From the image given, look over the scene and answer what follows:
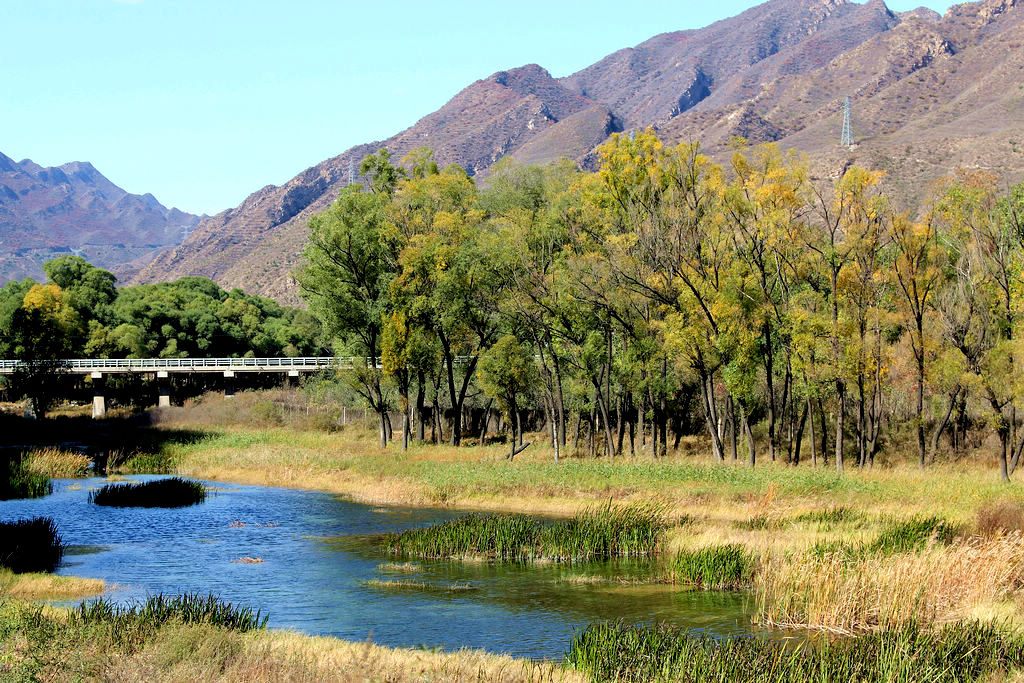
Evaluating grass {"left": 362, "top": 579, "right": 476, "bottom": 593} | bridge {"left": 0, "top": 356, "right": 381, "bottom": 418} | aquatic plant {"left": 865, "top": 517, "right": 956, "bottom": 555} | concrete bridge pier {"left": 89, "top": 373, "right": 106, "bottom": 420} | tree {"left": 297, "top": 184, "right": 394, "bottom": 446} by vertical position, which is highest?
tree {"left": 297, "top": 184, "right": 394, "bottom": 446}

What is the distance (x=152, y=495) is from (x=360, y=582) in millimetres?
17530

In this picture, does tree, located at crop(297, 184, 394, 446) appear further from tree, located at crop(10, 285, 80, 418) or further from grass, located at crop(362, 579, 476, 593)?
grass, located at crop(362, 579, 476, 593)

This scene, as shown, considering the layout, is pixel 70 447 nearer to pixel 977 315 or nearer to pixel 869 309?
pixel 869 309

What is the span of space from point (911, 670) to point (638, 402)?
1489 inches

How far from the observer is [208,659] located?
13.7 meters

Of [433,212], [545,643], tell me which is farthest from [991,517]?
[433,212]

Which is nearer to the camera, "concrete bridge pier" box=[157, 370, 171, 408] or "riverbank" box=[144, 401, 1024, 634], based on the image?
"riverbank" box=[144, 401, 1024, 634]

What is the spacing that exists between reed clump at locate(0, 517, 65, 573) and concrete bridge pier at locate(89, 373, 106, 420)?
70.0 metres

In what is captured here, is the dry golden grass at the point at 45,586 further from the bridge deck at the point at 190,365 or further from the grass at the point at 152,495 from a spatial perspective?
the bridge deck at the point at 190,365

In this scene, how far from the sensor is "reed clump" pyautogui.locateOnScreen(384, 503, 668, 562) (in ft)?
86.4

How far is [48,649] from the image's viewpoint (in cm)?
1407

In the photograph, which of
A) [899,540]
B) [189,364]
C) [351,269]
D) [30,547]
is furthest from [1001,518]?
[189,364]

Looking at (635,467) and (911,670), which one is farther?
(635,467)

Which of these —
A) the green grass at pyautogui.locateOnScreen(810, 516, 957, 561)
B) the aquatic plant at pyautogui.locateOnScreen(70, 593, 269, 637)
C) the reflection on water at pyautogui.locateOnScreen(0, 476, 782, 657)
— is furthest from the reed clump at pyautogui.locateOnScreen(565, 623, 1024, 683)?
the aquatic plant at pyautogui.locateOnScreen(70, 593, 269, 637)
